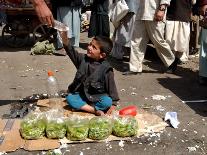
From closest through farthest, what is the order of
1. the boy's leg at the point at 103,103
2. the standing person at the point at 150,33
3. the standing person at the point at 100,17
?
the boy's leg at the point at 103,103 < the standing person at the point at 150,33 < the standing person at the point at 100,17

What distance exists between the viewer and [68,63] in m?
8.80

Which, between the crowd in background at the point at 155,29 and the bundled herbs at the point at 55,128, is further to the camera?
the crowd in background at the point at 155,29

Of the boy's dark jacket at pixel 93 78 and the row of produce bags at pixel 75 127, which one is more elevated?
the boy's dark jacket at pixel 93 78

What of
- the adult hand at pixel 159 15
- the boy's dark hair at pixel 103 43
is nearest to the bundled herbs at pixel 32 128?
the boy's dark hair at pixel 103 43

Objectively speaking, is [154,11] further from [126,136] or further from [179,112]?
[126,136]

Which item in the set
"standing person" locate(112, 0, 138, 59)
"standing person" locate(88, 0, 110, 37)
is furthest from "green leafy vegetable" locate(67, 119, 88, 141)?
"standing person" locate(88, 0, 110, 37)

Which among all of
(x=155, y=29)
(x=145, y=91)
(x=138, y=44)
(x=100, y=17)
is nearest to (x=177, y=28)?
(x=155, y=29)

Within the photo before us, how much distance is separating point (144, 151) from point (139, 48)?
11.0 ft

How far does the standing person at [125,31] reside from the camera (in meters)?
8.33

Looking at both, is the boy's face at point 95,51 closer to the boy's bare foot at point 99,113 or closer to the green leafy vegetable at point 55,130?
the boy's bare foot at point 99,113

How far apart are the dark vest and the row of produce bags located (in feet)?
2.08

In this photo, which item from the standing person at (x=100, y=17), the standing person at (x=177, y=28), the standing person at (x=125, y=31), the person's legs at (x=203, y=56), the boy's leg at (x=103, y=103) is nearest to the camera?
the boy's leg at (x=103, y=103)

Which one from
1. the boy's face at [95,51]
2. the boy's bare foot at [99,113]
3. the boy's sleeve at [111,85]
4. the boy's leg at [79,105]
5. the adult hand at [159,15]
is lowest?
the boy's bare foot at [99,113]

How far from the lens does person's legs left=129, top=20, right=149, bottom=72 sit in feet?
24.5
